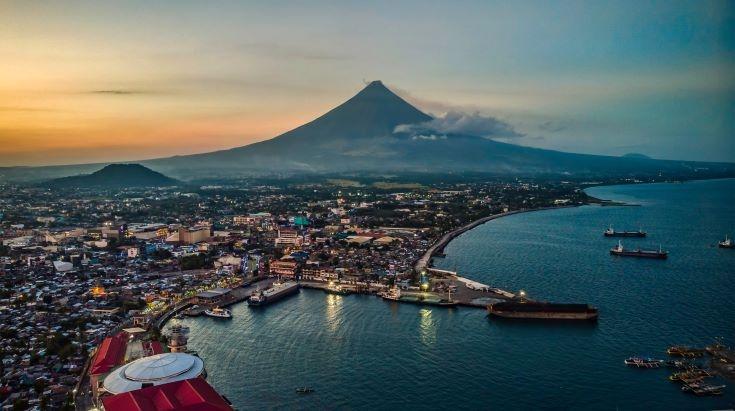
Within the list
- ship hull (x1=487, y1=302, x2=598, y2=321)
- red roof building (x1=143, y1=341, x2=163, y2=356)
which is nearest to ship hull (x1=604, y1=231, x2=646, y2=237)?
ship hull (x1=487, y1=302, x2=598, y2=321)

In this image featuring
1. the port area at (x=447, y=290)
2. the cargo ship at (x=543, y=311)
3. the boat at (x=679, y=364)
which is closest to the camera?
the boat at (x=679, y=364)

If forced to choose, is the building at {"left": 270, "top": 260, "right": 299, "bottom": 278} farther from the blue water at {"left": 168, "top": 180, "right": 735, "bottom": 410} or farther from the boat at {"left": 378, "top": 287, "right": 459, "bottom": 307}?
the boat at {"left": 378, "top": 287, "right": 459, "bottom": 307}

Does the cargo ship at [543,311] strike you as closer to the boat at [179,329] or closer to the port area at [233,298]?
the port area at [233,298]

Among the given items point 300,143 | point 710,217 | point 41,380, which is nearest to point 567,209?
point 710,217

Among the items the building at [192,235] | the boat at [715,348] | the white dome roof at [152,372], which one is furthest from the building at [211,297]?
the boat at [715,348]

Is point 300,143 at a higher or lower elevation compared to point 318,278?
higher

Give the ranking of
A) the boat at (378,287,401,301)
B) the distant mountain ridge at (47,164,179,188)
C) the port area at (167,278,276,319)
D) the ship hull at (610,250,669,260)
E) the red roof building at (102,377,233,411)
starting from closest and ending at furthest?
the red roof building at (102,377,233,411), the port area at (167,278,276,319), the boat at (378,287,401,301), the ship hull at (610,250,669,260), the distant mountain ridge at (47,164,179,188)

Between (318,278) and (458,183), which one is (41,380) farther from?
(458,183)
